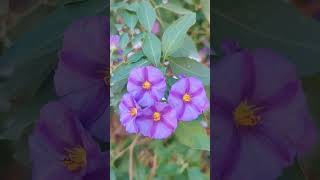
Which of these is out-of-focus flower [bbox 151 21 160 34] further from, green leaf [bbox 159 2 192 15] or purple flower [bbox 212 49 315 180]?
purple flower [bbox 212 49 315 180]

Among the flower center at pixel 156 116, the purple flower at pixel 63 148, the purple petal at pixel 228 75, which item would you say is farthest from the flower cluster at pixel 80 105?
the purple petal at pixel 228 75

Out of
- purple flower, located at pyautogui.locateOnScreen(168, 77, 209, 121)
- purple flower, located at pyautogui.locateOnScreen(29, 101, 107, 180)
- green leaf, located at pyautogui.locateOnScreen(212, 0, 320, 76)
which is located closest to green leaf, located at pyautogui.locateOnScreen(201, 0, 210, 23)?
green leaf, located at pyautogui.locateOnScreen(212, 0, 320, 76)

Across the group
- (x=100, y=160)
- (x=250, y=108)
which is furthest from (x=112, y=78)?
(x=250, y=108)

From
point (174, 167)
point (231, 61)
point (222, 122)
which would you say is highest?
point (231, 61)

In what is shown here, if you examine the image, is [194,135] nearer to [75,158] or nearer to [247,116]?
[247,116]

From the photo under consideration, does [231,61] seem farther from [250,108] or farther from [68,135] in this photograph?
[68,135]
